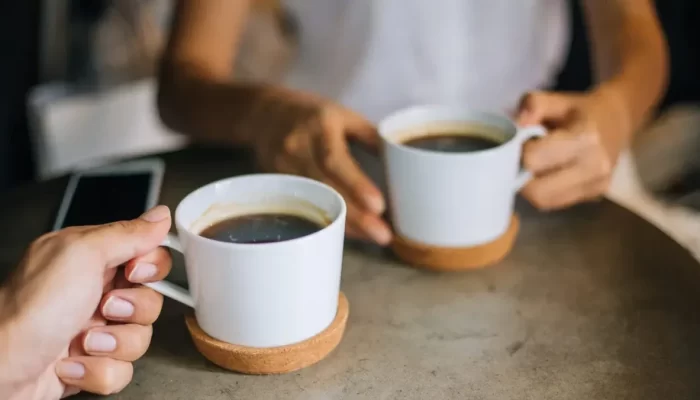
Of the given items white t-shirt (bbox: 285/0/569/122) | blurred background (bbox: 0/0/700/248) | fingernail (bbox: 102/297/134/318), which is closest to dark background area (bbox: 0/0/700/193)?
blurred background (bbox: 0/0/700/248)

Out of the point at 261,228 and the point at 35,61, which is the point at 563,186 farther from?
the point at 35,61

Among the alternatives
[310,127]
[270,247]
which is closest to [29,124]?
[310,127]

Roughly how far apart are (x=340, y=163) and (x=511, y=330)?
22cm

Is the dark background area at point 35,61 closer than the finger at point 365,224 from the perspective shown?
No

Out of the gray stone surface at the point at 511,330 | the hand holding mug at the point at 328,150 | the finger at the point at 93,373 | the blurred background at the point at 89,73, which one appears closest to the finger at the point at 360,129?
the hand holding mug at the point at 328,150

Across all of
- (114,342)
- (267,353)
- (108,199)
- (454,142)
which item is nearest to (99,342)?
(114,342)

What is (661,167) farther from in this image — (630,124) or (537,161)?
(537,161)

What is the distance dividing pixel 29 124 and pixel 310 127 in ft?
3.92

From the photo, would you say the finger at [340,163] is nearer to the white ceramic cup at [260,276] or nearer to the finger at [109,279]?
the white ceramic cup at [260,276]

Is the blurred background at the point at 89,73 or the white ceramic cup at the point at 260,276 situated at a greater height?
the white ceramic cup at the point at 260,276

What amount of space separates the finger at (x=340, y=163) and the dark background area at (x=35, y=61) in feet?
2.46

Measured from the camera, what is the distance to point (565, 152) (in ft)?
2.27

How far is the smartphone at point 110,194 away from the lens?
26.3 inches

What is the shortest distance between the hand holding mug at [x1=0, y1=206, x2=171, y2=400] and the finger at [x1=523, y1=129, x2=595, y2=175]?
341 mm
